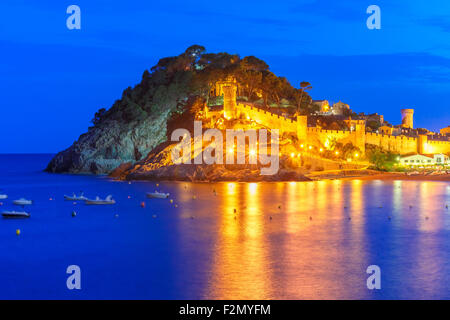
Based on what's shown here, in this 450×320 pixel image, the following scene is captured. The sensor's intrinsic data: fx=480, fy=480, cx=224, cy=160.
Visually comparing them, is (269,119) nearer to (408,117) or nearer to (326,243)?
(326,243)

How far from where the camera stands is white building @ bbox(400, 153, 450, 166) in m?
37.8

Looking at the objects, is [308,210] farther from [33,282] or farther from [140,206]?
[33,282]

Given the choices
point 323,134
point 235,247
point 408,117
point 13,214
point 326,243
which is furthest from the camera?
point 408,117

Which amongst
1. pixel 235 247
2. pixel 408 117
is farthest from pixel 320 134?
pixel 408 117

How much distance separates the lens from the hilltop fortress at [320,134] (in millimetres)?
36750

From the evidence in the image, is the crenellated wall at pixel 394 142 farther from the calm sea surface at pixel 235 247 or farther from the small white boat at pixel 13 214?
the small white boat at pixel 13 214

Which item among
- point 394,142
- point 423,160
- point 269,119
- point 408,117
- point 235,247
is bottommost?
point 235,247

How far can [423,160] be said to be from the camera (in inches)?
1495

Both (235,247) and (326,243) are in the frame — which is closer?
(235,247)

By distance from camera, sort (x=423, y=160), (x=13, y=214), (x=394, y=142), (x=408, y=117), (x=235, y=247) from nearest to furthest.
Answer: (x=235, y=247)
(x=13, y=214)
(x=423, y=160)
(x=394, y=142)
(x=408, y=117)

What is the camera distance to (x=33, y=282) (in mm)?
10750

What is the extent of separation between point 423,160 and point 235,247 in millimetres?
28595

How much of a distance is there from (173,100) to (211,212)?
23.7 meters
